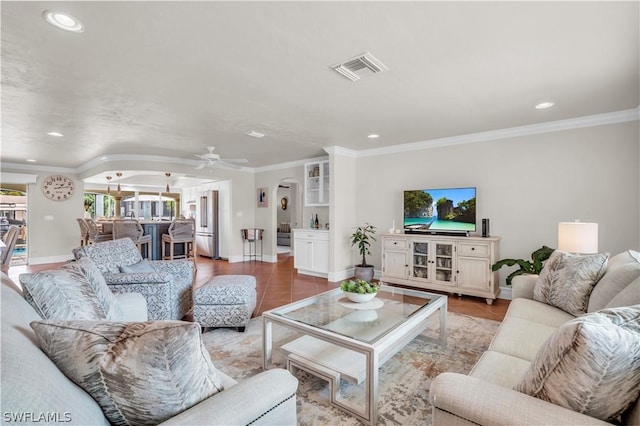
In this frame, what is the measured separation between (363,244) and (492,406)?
4.36 m

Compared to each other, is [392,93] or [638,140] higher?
[392,93]

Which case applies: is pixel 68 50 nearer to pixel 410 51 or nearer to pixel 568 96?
pixel 410 51

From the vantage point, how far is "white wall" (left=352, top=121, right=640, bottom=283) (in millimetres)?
3564

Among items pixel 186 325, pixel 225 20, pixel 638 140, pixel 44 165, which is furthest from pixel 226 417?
pixel 44 165

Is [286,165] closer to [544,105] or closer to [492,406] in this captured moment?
[544,105]

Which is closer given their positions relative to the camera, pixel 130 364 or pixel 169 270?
pixel 130 364

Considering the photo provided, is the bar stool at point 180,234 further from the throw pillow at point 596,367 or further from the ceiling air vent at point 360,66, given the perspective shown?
the throw pillow at point 596,367

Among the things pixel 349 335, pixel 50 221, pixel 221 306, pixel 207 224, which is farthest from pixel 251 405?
pixel 50 221

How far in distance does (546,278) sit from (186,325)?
2.85 meters

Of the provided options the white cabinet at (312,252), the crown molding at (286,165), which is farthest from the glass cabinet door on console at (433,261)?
the crown molding at (286,165)

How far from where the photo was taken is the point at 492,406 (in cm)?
101

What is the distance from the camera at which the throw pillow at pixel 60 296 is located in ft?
4.49

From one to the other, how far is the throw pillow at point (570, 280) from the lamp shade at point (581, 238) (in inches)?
14.4

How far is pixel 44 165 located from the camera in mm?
7289
